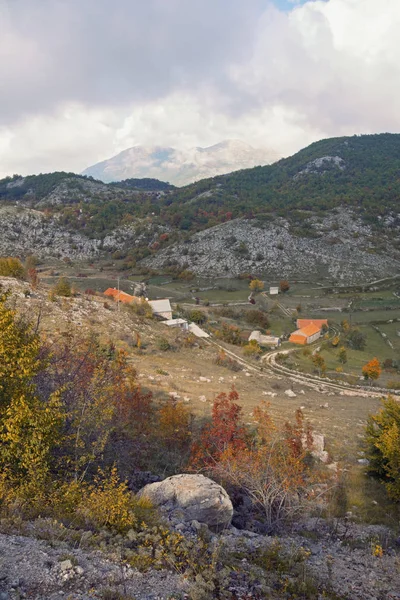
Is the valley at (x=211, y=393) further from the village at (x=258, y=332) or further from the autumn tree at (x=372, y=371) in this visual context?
the village at (x=258, y=332)

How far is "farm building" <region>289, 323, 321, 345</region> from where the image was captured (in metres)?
53.2

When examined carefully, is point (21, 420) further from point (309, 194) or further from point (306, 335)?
point (309, 194)

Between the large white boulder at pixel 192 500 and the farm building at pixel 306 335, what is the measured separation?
4480cm

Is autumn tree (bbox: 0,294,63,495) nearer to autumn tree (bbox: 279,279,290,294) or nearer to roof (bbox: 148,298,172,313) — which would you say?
roof (bbox: 148,298,172,313)

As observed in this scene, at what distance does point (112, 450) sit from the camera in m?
13.1

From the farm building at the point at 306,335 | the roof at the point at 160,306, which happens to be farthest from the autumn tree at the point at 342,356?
the roof at the point at 160,306

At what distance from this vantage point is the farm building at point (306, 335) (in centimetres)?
5322

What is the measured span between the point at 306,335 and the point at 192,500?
152 feet

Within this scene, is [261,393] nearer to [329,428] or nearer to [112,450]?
[329,428]

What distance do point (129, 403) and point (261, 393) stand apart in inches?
459

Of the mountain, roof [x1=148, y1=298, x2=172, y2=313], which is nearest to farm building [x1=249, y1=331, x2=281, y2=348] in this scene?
roof [x1=148, y1=298, x2=172, y2=313]

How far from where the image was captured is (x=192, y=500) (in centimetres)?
1005

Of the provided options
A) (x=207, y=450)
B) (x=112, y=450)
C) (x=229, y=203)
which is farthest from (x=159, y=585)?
(x=229, y=203)

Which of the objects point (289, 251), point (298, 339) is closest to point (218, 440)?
point (298, 339)
